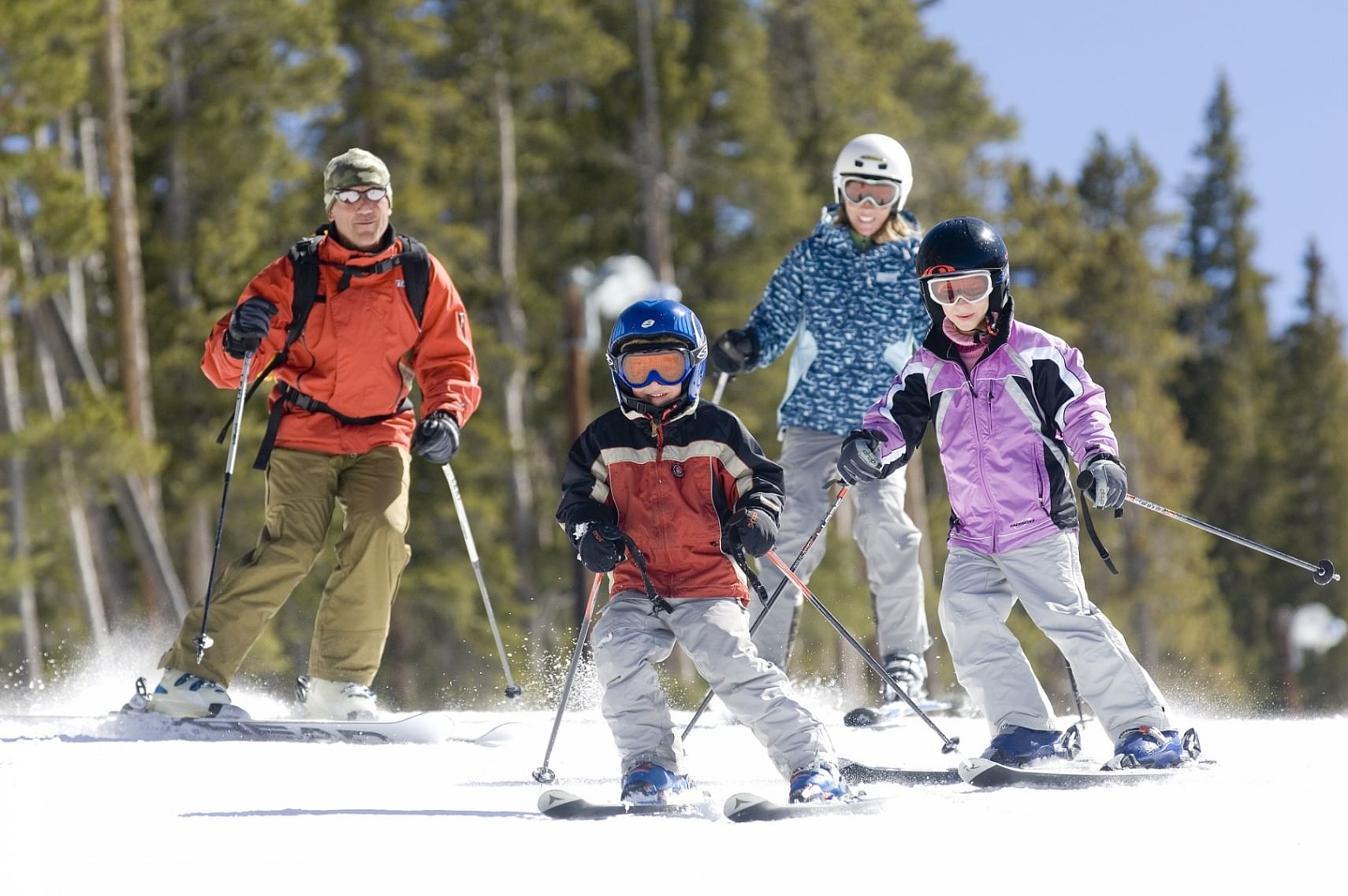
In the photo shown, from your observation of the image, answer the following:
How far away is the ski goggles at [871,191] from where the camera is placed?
6.14 metres

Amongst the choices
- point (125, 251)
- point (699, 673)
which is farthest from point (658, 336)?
point (125, 251)

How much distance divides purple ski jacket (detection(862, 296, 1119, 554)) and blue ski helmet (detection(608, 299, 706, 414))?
2.42 ft

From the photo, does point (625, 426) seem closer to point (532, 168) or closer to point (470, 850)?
point (470, 850)

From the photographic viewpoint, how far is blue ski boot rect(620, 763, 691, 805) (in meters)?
4.11

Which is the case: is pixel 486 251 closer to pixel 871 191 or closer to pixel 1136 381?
pixel 1136 381

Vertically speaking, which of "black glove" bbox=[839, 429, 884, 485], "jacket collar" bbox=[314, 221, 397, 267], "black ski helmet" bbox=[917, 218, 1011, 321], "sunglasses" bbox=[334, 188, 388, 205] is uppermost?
"sunglasses" bbox=[334, 188, 388, 205]

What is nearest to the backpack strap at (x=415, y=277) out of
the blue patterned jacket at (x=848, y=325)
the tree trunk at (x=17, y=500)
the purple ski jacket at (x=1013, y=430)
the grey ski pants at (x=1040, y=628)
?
the blue patterned jacket at (x=848, y=325)

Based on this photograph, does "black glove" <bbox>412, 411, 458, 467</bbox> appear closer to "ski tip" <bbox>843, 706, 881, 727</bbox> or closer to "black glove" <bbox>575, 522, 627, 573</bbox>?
"black glove" <bbox>575, 522, 627, 573</bbox>

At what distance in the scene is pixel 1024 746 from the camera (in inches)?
183

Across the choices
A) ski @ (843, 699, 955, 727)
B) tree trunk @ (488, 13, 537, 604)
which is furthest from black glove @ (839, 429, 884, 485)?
tree trunk @ (488, 13, 537, 604)

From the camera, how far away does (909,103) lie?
34.0m

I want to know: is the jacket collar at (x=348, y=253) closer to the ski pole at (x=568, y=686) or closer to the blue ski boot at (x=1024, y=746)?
the ski pole at (x=568, y=686)

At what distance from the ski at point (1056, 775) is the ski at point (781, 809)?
598 millimetres

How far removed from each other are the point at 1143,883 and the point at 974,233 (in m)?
2.23
